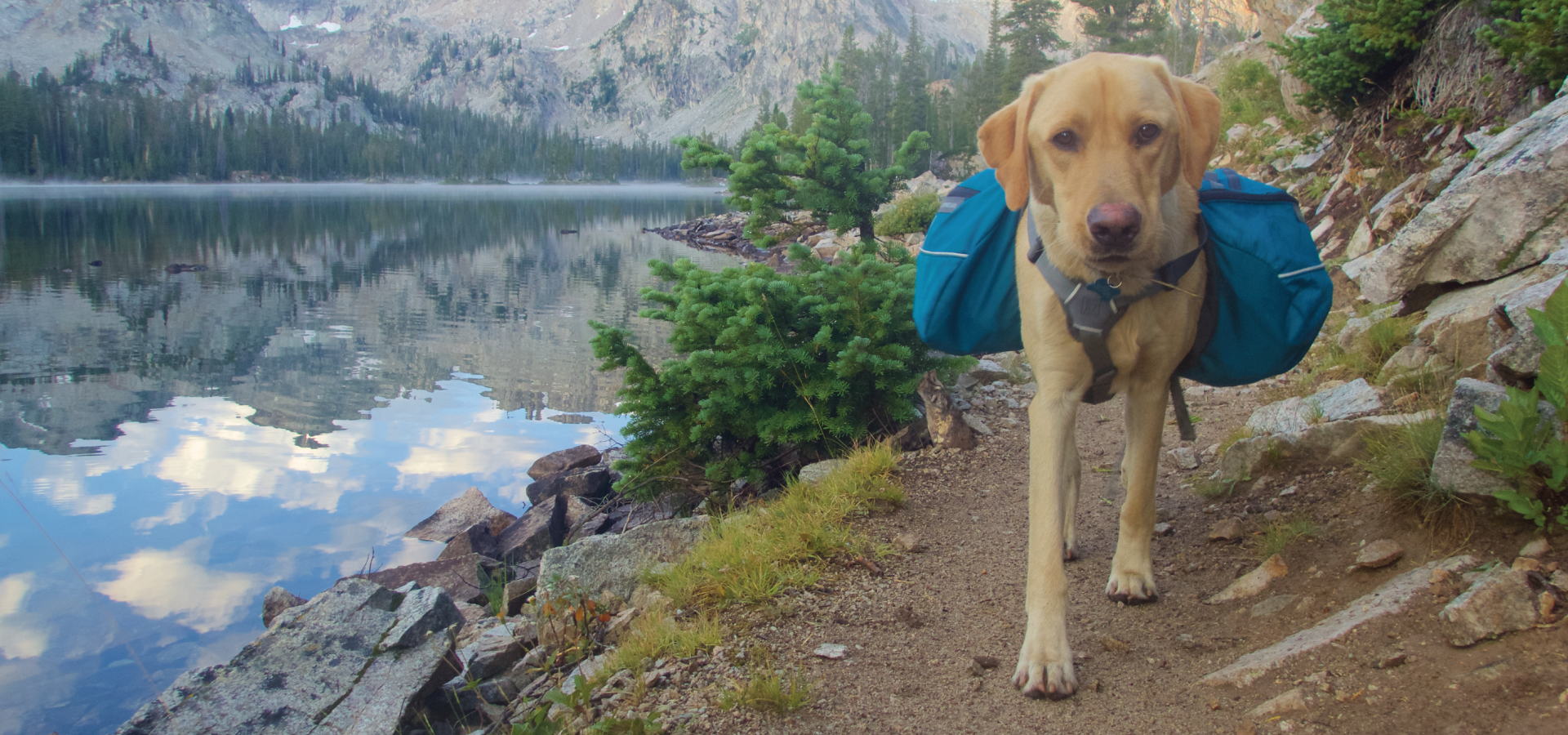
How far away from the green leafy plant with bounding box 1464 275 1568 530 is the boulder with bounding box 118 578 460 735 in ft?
18.8

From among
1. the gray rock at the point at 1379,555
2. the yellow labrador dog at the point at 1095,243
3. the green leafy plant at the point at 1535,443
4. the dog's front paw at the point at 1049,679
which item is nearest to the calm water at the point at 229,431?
the dog's front paw at the point at 1049,679

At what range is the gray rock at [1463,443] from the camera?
3.36 meters

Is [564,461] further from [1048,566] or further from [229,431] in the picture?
[1048,566]

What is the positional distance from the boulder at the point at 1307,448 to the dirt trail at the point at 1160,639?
14 centimetres

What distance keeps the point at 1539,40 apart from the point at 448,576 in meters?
10.9

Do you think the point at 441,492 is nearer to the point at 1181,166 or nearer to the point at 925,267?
the point at 925,267

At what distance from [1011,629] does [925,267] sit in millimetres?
1954

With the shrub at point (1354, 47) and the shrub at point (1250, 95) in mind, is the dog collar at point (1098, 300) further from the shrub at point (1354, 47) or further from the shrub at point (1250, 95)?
the shrub at point (1250, 95)

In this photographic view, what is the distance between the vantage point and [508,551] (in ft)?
29.3

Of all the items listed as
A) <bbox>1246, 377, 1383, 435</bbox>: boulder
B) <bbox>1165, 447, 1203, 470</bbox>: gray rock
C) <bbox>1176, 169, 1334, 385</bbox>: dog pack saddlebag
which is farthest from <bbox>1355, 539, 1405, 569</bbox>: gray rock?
<bbox>1165, 447, 1203, 470</bbox>: gray rock

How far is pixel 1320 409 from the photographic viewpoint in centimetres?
579

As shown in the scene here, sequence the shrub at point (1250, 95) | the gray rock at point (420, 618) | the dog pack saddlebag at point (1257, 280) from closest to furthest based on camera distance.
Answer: the dog pack saddlebag at point (1257, 280) → the gray rock at point (420, 618) → the shrub at point (1250, 95)

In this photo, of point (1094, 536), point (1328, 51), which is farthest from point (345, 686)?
point (1328, 51)

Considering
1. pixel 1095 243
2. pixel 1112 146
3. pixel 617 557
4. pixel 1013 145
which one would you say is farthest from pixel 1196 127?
pixel 617 557
